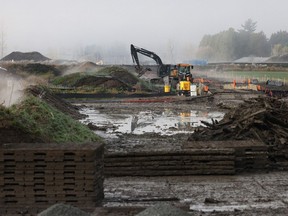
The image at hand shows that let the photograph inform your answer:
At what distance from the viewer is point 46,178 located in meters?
9.03

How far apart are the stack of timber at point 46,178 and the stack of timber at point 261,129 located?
6.41 meters

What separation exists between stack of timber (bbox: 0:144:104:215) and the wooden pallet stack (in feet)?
12.0

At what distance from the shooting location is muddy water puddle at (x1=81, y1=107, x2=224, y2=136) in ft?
74.0

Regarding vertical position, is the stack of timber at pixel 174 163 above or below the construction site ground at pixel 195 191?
above

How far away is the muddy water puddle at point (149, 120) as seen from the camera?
22562 mm

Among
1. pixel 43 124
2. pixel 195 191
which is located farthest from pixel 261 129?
pixel 43 124

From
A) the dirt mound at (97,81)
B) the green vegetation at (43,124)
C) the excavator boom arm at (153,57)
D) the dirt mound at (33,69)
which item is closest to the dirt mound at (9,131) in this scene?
the green vegetation at (43,124)

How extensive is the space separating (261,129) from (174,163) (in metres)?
3.76

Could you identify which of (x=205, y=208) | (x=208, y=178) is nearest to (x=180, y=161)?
(x=208, y=178)

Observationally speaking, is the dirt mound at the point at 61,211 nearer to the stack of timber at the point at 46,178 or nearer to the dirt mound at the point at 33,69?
the stack of timber at the point at 46,178

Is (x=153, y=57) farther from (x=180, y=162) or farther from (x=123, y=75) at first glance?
(x=180, y=162)

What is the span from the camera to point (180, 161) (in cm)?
1273

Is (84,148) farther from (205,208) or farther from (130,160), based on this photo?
(130,160)

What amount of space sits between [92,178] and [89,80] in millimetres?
41236
